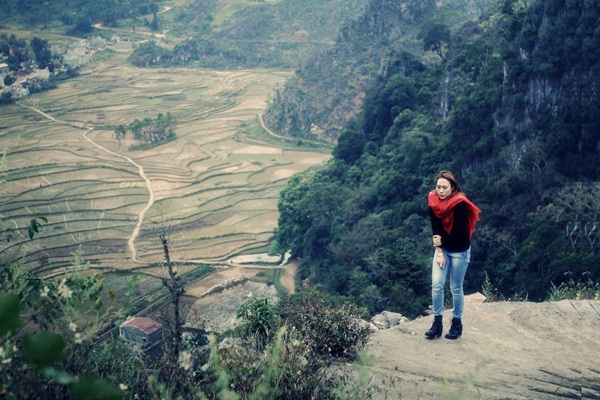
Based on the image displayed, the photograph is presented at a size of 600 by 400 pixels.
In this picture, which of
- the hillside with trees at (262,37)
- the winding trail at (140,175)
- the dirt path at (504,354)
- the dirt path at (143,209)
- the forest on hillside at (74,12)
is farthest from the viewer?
the forest on hillside at (74,12)

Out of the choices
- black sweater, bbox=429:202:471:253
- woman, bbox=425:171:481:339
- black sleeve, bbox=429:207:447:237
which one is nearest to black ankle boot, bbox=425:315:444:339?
woman, bbox=425:171:481:339

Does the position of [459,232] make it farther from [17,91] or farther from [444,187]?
[17,91]

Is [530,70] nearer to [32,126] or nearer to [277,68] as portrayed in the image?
[32,126]

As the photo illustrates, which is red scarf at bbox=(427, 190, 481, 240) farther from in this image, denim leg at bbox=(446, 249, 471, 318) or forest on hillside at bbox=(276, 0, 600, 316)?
forest on hillside at bbox=(276, 0, 600, 316)

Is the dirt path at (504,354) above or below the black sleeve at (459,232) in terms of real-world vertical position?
below

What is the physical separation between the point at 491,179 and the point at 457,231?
16.2m

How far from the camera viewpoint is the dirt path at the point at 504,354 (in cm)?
505

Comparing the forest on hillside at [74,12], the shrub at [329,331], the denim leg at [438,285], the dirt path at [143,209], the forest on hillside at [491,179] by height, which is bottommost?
the dirt path at [143,209]

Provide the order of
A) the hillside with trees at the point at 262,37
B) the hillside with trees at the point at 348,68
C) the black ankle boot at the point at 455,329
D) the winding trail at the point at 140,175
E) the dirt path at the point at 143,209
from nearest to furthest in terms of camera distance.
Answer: the black ankle boot at the point at 455,329 < the dirt path at the point at 143,209 < the winding trail at the point at 140,175 < the hillside with trees at the point at 348,68 < the hillside with trees at the point at 262,37

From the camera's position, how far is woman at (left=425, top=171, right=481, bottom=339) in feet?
18.7

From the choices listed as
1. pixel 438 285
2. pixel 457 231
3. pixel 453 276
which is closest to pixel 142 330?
pixel 438 285

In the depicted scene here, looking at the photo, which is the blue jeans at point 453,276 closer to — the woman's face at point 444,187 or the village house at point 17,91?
the woman's face at point 444,187

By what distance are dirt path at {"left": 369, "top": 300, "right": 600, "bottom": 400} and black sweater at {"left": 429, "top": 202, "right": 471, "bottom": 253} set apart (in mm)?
1016

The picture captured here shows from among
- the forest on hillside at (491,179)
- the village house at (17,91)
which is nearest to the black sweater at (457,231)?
the forest on hillside at (491,179)
